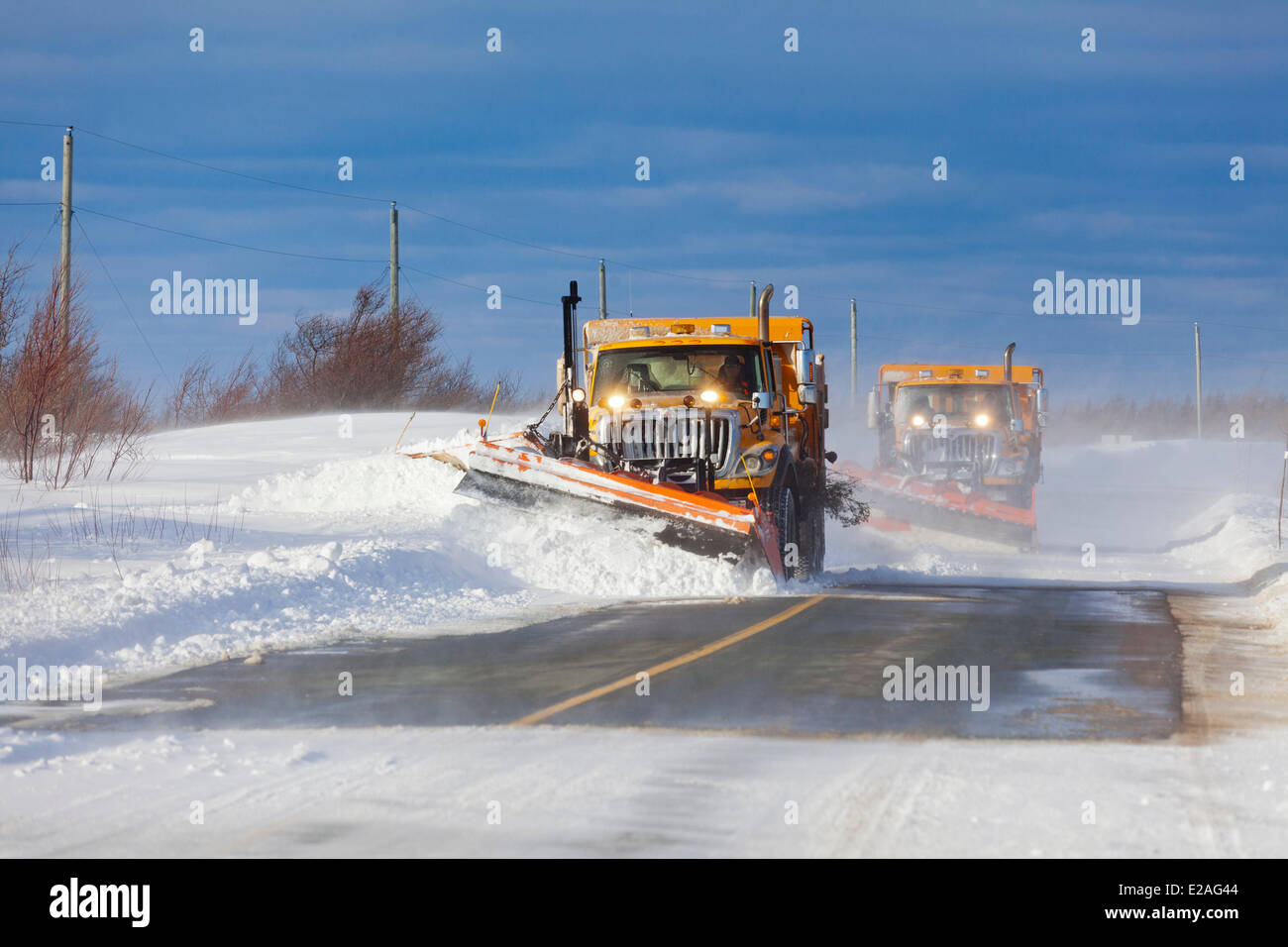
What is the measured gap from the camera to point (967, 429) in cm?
2800

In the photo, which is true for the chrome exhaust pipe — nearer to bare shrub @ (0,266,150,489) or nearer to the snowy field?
the snowy field

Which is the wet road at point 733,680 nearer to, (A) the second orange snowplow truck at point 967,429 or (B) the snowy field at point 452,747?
(B) the snowy field at point 452,747

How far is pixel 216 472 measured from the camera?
91.1ft

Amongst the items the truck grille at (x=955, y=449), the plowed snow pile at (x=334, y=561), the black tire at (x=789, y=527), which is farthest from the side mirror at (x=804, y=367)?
the truck grille at (x=955, y=449)

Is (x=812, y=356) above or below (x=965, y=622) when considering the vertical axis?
above

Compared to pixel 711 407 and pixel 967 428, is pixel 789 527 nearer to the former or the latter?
pixel 711 407

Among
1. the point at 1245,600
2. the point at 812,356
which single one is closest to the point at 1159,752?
the point at 1245,600

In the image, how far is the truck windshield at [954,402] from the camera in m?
28.2

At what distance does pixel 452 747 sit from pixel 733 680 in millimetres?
2711

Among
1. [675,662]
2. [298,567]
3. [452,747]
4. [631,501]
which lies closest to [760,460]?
[631,501]

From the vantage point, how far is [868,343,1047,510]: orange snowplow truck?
1094 inches

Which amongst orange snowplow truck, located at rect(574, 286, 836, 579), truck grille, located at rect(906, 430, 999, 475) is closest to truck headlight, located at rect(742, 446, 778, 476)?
orange snowplow truck, located at rect(574, 286, 836, 579)

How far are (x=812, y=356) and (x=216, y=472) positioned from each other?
13544 mm

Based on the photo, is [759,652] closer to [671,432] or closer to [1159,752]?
[1159,752]
